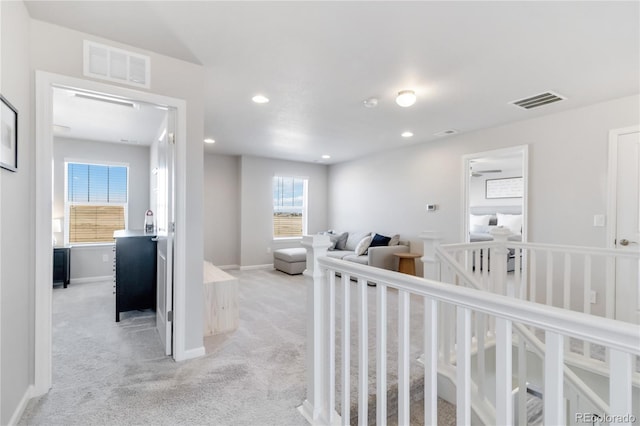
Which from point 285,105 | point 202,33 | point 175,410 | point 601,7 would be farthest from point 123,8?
point 601,7

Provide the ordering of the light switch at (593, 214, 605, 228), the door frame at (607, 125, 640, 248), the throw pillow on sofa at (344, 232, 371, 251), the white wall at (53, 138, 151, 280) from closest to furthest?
the door frame at (607, 125, 640, 248) < the light switch at (593, 214, 605, 228) < the white wall at (53, 138, 151, 280) < the throw pillow on sofa at (344, 232, 371, 251)

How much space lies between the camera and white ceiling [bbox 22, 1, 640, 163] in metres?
1.80

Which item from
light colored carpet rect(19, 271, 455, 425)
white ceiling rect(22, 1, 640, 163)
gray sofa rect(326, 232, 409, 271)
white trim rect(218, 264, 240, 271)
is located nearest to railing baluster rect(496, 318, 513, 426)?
light colored carpet rect(19, 271, 455, 425)

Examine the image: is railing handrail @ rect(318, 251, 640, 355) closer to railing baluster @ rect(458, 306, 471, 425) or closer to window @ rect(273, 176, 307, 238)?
railing baluster @ rect(458, 306, 471, 425)

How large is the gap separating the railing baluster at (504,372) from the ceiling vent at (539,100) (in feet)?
9.92

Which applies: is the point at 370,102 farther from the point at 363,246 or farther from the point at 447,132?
the point at 363,246

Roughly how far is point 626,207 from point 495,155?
58.4 inches

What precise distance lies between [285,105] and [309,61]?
1.03 meters

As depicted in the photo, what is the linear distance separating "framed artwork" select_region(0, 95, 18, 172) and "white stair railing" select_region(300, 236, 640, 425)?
5.07 ft

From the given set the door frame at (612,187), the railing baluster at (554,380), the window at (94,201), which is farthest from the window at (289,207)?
the railing baluster at (554,380)

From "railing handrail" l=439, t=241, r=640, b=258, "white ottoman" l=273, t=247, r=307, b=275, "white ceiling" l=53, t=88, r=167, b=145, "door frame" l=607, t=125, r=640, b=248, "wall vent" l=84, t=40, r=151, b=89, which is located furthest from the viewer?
"white ottoman" l=273, t=247, r=307, b=275

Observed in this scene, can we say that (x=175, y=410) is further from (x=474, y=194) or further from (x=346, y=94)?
(x=474, y=194)

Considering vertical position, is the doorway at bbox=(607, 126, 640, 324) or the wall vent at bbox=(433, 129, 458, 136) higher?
the wall vent at bbox=(433, 129, 458, 136)

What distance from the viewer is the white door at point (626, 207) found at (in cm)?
302
